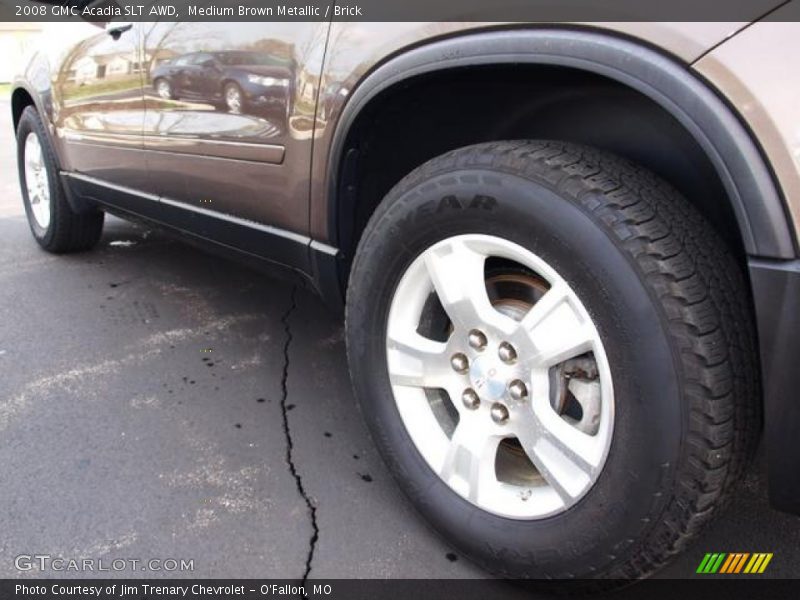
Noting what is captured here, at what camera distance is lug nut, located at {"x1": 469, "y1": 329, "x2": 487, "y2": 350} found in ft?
5.23

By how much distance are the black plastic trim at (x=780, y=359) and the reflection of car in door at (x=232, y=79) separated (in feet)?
4.55

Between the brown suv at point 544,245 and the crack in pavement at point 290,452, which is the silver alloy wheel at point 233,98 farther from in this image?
the crack in pavement at point 290,452

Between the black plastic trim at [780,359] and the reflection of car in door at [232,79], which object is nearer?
the black plastic trim at [780,359]

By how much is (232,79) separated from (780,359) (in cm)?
178

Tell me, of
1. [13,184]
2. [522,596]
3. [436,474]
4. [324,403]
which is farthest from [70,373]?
[13,184]

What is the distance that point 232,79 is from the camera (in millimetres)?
2119

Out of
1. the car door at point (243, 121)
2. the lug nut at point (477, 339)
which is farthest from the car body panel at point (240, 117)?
the lug nut at point (477, 339)

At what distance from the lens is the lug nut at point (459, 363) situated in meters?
1.65

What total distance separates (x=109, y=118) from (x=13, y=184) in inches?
202

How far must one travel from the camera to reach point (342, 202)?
1908mm

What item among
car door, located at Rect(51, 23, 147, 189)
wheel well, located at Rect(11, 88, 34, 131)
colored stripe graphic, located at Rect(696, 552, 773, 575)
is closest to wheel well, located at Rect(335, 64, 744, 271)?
colored stripe graphic, located at Rect(696, 552, 773, 575)

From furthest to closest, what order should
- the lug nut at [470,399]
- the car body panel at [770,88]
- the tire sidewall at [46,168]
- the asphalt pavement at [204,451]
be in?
the tire sidewall at [46,168] < the asphalt pavement at [204,451] < the lug nut at [470,399] < the car body panel at [770,88]

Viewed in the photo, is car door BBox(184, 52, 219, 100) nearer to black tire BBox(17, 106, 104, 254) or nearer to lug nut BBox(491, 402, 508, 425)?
lug nut BBox(491, 402, 508, 425)
